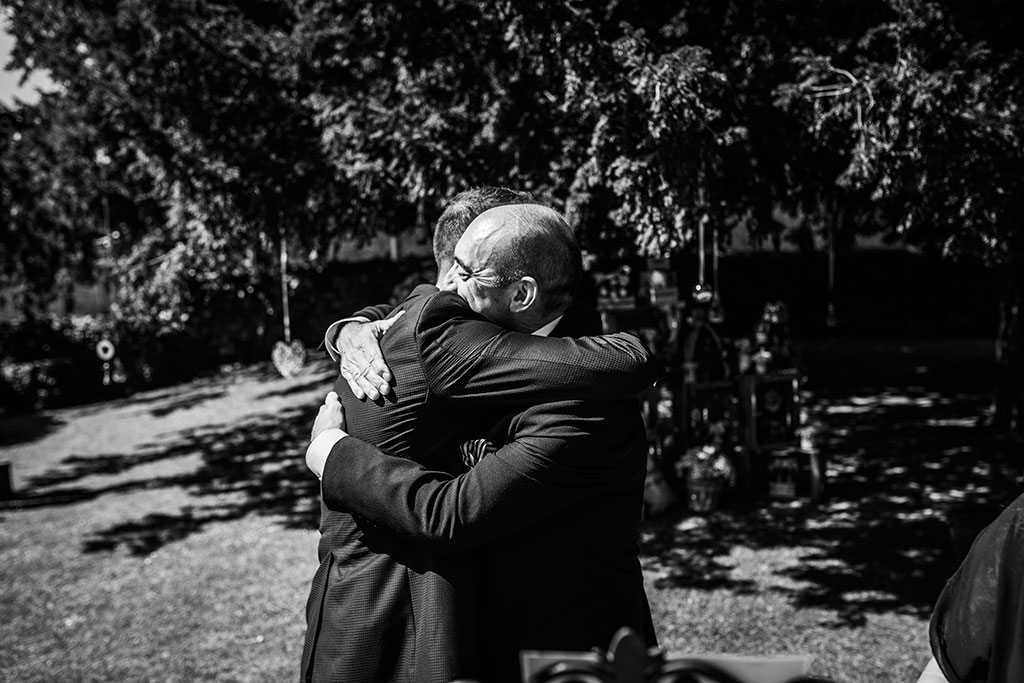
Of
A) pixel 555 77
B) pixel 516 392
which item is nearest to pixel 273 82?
pixel 555 77

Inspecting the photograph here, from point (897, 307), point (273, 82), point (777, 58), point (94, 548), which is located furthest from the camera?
point (897, 307)

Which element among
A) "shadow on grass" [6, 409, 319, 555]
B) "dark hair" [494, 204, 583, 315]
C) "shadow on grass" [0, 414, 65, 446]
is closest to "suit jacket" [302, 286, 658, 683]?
"dark hair" [494, 204, 583, 315]

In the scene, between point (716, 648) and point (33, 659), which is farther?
point (33, 659)

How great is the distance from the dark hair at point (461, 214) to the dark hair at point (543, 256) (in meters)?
0.18

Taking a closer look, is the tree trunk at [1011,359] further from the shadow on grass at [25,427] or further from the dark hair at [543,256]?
the shadow on grass at [25,427]

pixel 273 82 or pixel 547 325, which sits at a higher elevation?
pixel 273 82

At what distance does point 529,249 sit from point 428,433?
15.9 inches

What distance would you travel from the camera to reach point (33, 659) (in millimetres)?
4867

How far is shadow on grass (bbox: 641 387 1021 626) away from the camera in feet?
17.2

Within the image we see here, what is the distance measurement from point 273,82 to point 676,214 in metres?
3.46

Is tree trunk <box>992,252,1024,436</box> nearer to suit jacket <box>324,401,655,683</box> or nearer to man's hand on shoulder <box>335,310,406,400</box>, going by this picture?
suit jacket <box>324,401,655,683</box>

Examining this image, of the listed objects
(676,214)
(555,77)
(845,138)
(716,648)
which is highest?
(555,77)

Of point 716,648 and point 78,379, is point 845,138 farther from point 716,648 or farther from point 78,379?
point 78,379

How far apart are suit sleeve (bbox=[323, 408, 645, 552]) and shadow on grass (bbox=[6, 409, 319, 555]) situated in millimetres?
5869
